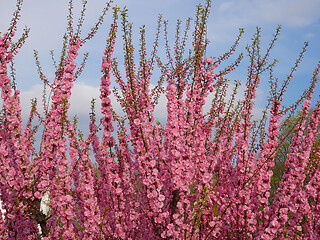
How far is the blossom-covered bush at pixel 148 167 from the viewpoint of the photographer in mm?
4656

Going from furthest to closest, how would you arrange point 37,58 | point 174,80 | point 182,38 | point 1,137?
point 37,58 → point 182,38 → point 174,80 → point 1,137

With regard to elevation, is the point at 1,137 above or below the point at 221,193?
above

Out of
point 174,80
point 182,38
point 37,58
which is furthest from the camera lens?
point 37,58

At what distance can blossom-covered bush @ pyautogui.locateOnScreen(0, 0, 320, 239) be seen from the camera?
466cm

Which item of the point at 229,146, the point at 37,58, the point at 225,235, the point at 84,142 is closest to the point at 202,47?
the point at 229,146

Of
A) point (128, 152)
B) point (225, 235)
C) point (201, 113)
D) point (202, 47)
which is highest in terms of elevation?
point (202, 47)

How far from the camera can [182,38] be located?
668 centimetres

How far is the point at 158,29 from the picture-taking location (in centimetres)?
689

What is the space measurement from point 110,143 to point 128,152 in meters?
0.56

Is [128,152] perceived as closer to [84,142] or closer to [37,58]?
[84,142]

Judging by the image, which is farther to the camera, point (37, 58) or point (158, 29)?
point (37, 58)

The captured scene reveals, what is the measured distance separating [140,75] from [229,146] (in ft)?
8.48

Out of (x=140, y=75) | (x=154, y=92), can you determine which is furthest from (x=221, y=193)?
(x=140, y=75)

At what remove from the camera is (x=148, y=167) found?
4520mm
